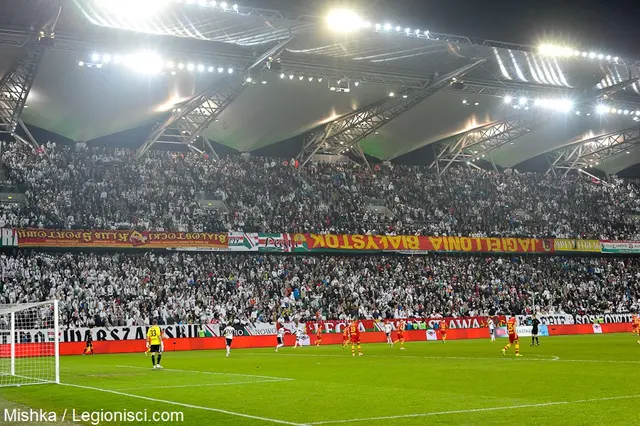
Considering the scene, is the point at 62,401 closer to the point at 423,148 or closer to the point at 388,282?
the point at 388,282

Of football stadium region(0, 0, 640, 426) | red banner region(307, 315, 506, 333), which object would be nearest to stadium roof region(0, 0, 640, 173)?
football stadium region(0, 0, 640, 426)

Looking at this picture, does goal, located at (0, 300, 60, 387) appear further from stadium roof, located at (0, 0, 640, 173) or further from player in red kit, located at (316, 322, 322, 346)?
player in red kit, located at (316, 322, 322, 346)

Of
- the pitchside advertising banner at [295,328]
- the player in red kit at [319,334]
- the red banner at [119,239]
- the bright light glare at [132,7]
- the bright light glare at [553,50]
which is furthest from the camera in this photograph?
the red banner at [119,239]

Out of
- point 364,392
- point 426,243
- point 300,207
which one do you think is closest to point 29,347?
point 364,392

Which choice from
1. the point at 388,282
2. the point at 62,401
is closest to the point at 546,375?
the point at 62,401

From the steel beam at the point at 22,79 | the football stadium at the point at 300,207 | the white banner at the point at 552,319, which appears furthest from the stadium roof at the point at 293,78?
the white banner at the point at 552,319

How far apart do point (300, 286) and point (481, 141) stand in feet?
89.6

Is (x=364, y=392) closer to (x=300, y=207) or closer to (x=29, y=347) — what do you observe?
(x=29, y=347)

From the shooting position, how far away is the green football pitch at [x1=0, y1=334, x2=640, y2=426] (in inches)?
558

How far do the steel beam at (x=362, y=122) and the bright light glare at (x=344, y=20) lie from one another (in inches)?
434

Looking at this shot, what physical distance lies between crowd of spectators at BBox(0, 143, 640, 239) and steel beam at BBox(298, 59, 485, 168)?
1.91 m

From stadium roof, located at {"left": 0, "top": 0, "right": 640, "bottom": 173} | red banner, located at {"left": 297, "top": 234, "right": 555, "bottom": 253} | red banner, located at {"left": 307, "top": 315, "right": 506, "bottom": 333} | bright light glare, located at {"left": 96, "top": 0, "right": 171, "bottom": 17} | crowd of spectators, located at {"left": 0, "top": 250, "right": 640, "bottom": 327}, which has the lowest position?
red banner, located at {"left": 307, "top": 315, "right": 506, "bottom": 333}

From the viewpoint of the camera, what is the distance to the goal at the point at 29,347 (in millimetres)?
23453

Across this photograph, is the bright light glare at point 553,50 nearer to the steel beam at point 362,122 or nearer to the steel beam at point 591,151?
the steel beam at point 362,122
